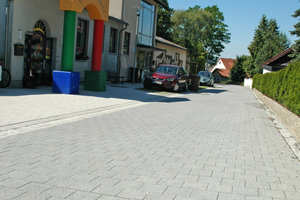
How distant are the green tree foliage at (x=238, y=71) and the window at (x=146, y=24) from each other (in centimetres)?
4406

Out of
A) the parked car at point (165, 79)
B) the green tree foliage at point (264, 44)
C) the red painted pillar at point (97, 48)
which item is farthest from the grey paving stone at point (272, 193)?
the green tree foliage at point (264, 44)

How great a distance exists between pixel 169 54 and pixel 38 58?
25.4m

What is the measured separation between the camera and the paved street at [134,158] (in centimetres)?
369

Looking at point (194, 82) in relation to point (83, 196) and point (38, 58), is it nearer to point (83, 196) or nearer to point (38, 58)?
point (38, 58)

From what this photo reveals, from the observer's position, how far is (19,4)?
41.1 feet

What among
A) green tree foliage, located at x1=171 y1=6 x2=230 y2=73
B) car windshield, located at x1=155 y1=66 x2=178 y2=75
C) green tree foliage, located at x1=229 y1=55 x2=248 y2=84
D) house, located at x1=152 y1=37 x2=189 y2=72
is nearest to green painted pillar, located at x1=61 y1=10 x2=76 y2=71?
car windshield, located at x1=155 y1=66 x2=178 y2=75

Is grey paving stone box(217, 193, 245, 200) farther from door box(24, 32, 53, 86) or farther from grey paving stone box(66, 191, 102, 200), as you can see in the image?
door box(24, 32, 53, 86)

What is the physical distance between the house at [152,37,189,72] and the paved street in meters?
22.2

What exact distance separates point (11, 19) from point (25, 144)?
8712 mm

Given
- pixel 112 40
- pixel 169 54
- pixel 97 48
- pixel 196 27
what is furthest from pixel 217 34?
pixel 97 48

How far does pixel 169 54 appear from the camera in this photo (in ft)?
126

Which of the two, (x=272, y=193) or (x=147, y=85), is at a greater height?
(x=147, y=85)

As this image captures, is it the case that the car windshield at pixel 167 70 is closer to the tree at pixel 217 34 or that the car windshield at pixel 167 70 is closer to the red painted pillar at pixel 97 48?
the red painted pillar at pixel 97 48

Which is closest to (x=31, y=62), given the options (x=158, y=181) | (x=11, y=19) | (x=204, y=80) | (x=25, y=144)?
(x=11, y=19)
